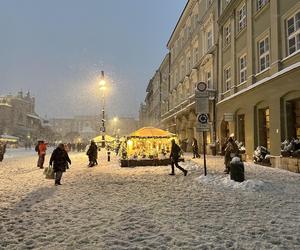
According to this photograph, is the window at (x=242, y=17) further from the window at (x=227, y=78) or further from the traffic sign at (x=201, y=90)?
the traffic sign at (x=201, y=90)

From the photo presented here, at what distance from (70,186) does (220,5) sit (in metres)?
21.4

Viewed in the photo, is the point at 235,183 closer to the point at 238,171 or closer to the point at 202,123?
the point at 238,171

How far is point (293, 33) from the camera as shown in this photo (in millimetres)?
15211

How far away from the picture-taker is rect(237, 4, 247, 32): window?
21388 mm

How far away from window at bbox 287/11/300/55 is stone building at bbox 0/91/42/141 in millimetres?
74341

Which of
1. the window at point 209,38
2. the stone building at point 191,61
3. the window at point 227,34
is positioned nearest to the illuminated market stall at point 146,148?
the stone building at point 191,61

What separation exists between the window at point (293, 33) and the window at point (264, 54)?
7.38 feet

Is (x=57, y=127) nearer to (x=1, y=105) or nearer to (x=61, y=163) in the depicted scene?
(x=1, y=105)

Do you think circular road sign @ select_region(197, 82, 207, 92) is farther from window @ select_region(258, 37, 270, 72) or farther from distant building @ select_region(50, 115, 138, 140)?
distant building @ select_region(50, 115, 138, 140)

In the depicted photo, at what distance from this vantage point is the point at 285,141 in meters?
15.2

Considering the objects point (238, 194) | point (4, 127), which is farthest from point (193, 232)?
point (4, 127)

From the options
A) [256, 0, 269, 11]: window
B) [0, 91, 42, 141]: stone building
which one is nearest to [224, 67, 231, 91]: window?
[256, 0, 269, 11]: window

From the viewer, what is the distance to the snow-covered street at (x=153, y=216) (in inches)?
199

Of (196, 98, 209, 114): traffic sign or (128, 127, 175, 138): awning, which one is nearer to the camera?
(196, 98, 209, 114): traffic sign
